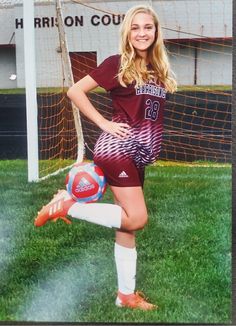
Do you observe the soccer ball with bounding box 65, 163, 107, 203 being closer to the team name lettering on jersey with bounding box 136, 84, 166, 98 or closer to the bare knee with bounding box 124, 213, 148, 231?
the bare knee with bounding box 124, 213, 148, 231

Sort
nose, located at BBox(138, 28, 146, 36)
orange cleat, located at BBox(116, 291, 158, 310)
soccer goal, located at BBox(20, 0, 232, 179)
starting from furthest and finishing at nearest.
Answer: orange cleat, located at BBox(116, 291, 158, 310) < soccer goal, located at BBox(20, 0, 232, 179) < nose, located at BBox(138, 28, 146, 36)

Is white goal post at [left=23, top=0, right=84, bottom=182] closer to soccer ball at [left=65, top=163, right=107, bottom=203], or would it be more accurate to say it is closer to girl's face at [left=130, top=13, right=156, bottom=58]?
soccer ball at [left=65, top=163, right=107, bottom=203]

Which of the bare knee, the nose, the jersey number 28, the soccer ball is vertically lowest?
the bare knee

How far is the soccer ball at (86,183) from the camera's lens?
3381mm

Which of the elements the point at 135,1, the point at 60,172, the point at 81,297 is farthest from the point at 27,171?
the point at 135,1

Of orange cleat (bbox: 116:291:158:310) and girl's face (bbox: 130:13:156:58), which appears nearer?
girl's face (bbox: 130:13:156:58)

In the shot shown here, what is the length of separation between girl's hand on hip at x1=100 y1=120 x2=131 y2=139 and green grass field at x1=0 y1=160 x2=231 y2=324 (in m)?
0.22

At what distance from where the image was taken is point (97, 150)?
342 cm

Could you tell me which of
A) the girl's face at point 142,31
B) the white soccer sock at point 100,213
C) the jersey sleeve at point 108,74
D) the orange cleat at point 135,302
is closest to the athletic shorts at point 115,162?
the white soccer sock at point 100,213

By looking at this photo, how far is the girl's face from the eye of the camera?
3.31 metres

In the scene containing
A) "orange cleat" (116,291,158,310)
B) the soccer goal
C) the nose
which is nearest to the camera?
the nose

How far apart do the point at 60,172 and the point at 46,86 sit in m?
0.41

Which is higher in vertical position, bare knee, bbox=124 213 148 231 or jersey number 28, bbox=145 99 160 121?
jersey number 28, bbox=145 99 160 121

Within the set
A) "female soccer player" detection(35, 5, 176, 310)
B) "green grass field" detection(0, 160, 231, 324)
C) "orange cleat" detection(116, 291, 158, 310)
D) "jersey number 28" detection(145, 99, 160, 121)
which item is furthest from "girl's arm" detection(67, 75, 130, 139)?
"orange cleat" detection(116, 291, 158, 310)
